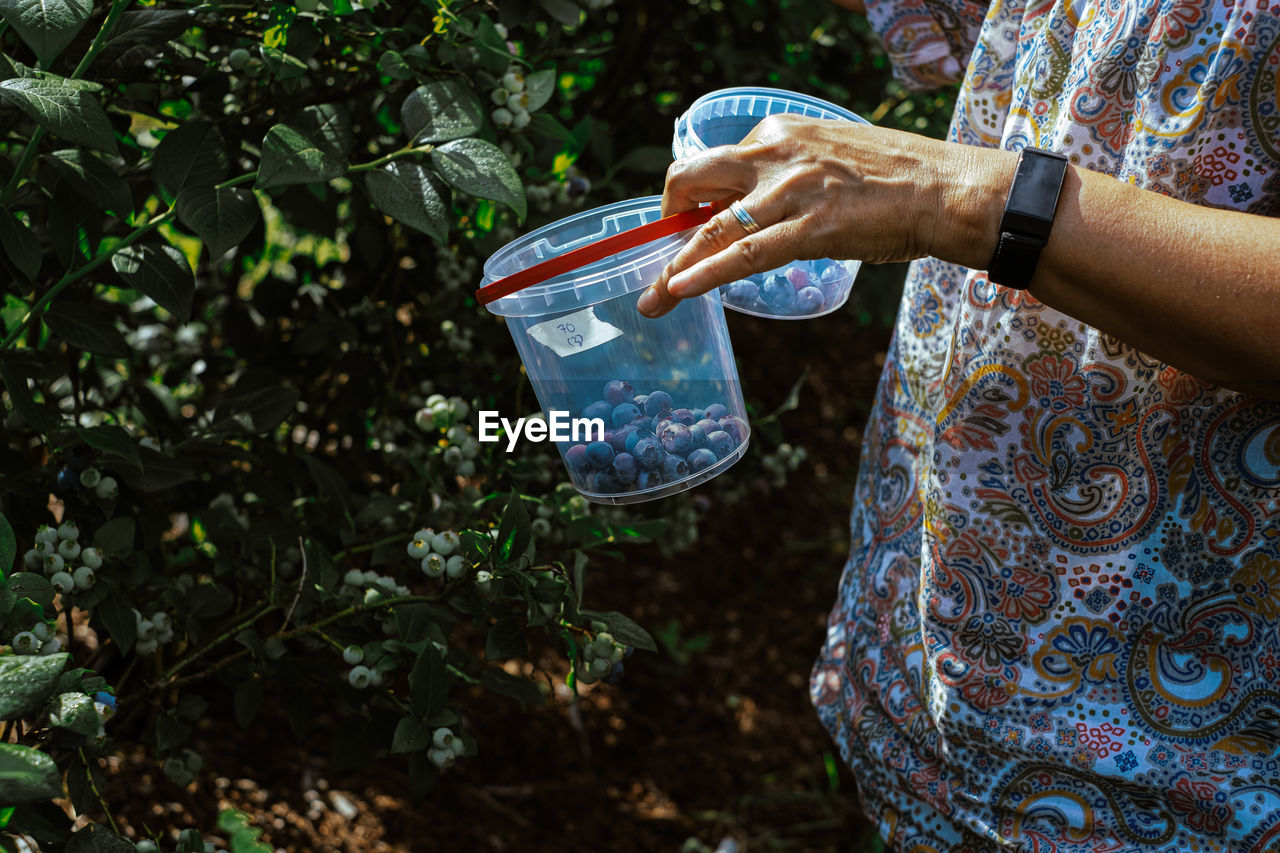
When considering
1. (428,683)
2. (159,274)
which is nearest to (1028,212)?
(428,683)

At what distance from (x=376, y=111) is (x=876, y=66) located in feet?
3.75

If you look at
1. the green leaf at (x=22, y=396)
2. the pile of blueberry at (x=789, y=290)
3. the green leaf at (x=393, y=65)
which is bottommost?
the green leaf at (x=22, y=396)

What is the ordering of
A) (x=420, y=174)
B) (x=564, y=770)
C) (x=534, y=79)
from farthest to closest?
(x=564, y=770), (x=534, y=79), (x=420, y=174)

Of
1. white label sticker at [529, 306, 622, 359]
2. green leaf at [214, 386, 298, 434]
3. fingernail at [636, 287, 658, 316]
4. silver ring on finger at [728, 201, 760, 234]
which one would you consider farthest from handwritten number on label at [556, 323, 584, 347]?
green leaf at [214, 386, 298, 434]

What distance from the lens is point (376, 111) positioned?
4.33 feet

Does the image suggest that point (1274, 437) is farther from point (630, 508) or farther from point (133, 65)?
point (133, 65)

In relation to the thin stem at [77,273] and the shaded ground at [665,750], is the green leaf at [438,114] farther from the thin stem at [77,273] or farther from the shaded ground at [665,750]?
the shaded ground at [665,750]

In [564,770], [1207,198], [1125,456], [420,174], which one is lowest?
[564,770]

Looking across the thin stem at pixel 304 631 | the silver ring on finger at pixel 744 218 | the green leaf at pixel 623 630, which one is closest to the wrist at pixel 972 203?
the silver ring on finger at pixel 744 218

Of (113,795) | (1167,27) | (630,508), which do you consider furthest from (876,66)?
(113,795)

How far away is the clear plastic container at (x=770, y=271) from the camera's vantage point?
3.37ft

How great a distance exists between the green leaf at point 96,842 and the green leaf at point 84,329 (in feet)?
1.65

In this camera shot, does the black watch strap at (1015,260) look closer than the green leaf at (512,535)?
Yes

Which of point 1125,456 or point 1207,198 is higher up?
point 1207,198
